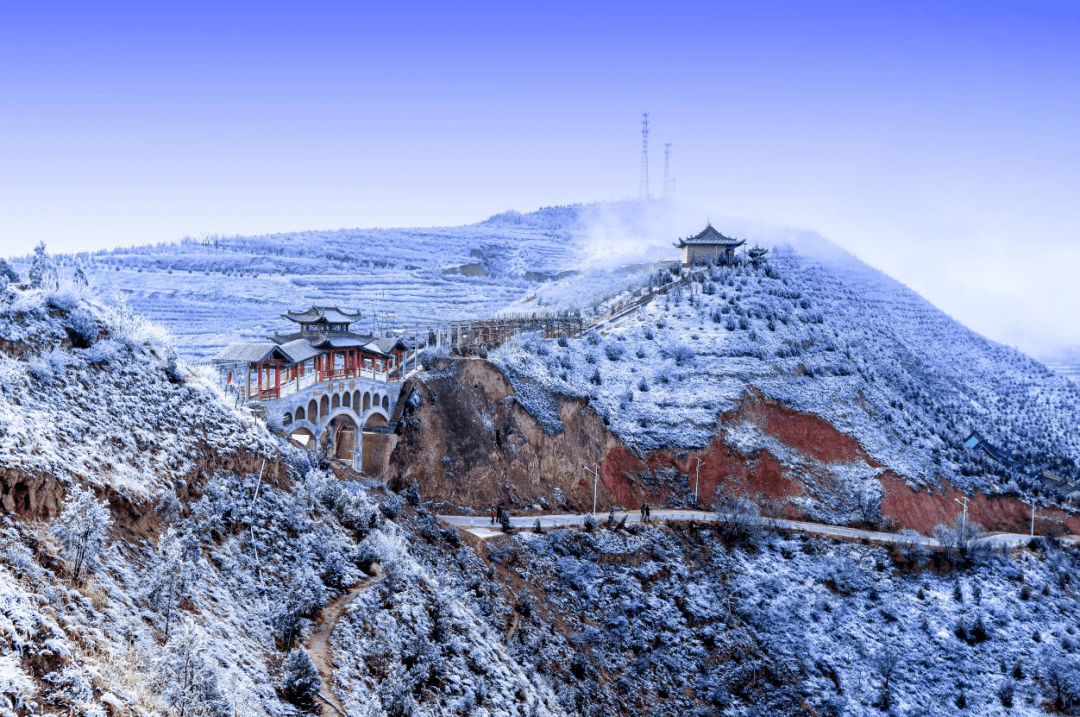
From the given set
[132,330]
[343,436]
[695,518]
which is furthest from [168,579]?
[695,518]

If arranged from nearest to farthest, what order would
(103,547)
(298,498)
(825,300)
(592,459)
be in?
(103,547), (298,498), (592,459), (825,300)

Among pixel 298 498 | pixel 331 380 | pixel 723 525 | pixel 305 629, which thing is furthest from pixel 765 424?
pixel 305 629

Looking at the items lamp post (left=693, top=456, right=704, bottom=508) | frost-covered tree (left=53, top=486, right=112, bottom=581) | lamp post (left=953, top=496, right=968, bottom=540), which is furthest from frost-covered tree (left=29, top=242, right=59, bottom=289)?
lamp post (left=953, top=496, right=968, bottom=540)

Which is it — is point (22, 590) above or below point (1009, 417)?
above

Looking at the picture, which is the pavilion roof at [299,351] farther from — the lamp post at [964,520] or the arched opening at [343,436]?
the lamp post at [964,520]

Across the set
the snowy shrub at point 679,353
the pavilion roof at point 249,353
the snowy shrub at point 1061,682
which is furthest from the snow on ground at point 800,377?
the pavilion roof at point 249,353

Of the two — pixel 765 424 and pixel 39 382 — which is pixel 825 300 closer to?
pixel 765 424

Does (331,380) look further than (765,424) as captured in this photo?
No
